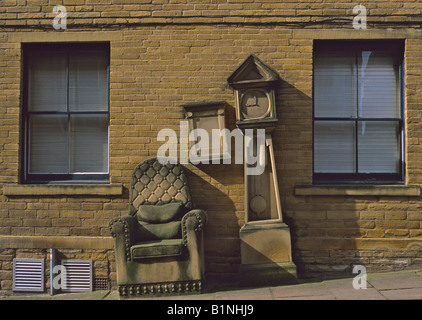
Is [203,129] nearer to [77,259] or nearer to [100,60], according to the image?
[100,60]

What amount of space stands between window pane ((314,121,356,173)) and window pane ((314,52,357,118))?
15 cm

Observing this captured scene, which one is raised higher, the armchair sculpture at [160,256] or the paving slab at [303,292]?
the armchair sculpture at [160,256]

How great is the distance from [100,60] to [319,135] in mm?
3274

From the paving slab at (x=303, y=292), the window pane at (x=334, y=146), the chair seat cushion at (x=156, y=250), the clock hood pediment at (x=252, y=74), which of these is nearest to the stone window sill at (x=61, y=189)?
the chair seat cushion at (x=156, y=250)

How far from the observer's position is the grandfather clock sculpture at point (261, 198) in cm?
529

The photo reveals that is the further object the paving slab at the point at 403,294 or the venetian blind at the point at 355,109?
the venetian blind at the point at 355,109

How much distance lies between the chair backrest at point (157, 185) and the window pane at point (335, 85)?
214 centimetres

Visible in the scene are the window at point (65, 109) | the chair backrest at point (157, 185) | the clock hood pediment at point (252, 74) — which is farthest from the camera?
the window at point (65, 109)

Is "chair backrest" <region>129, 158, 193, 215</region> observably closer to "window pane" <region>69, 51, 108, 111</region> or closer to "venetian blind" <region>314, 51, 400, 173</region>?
"window pane" <region>69, 51, 108, 111</region>

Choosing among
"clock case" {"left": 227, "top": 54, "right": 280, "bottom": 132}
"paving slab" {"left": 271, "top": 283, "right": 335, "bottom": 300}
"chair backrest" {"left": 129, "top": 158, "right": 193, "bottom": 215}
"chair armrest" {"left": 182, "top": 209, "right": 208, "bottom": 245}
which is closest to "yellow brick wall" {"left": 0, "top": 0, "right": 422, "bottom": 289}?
"chair backrest" {"left": 129, "top": 158, "right": 193, "bottom": 215}

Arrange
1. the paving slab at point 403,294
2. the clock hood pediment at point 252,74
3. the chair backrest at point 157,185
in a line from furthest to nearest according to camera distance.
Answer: the chair backrest at point 157,185 → the clock hood pediment at point 252,74 → the paving slab at point 403,294

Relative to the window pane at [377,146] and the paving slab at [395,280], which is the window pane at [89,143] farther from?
the paving slab at [395,280]

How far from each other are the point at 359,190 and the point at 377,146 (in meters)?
0.76

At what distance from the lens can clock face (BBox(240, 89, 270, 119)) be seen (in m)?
5.46
